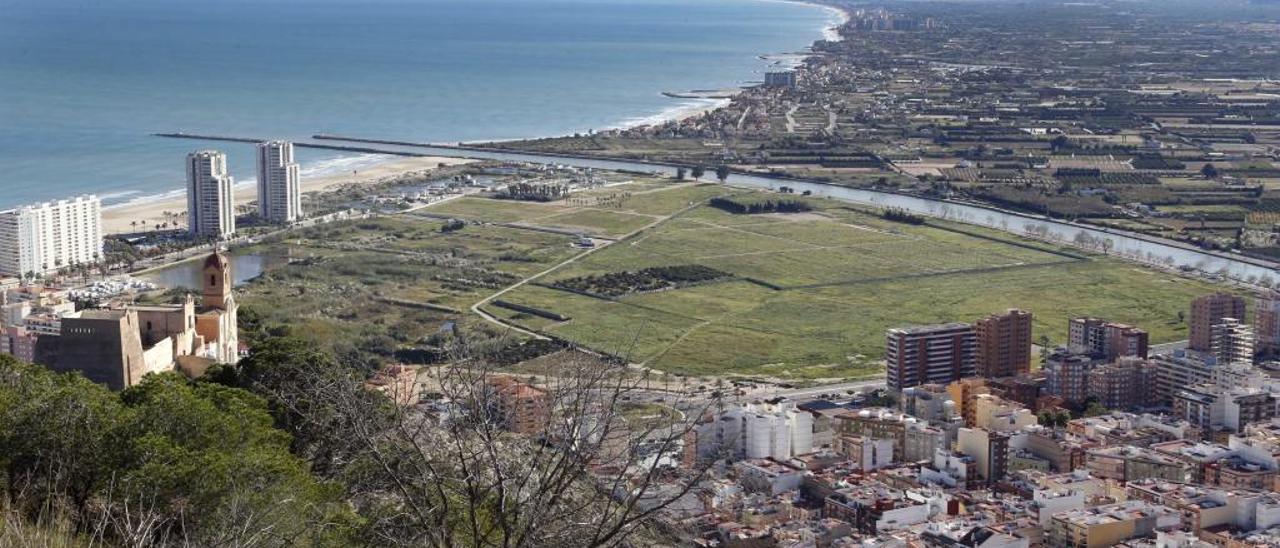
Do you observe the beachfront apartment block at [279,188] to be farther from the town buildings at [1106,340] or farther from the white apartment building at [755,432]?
the white apartment building at [755,432]

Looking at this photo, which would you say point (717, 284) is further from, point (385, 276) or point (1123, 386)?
point (1123, 386)

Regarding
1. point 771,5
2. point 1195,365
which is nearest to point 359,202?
point 1195,365

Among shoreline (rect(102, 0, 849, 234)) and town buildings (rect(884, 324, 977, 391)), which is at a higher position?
shoreline (rect(102, 0, 849, 234))

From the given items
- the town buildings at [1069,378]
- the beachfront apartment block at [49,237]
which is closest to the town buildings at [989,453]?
the town buildings at [1069,378]

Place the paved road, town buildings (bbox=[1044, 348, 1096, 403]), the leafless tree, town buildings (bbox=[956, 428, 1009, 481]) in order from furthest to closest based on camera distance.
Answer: the paved road → town buildings (bbox=[1044, 348, 1096, 403]) → town buildings (bbox=[956, 428, 1009, 481]) → the leafless tree

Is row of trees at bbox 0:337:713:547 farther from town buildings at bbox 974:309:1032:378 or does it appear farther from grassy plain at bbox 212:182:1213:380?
town buildings at bbox 974:309:1032:378

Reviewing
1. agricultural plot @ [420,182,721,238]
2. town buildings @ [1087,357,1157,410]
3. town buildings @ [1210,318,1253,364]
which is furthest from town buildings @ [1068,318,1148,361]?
agricultural plot @ [420,182,721,238]
